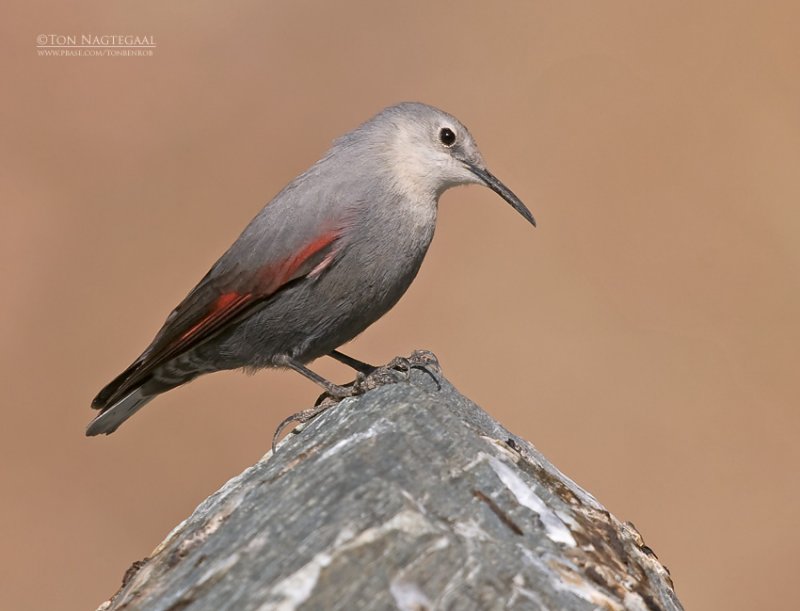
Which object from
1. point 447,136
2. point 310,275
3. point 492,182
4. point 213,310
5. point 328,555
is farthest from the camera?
point 492,182

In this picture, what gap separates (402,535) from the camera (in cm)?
292

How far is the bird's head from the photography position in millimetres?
5562

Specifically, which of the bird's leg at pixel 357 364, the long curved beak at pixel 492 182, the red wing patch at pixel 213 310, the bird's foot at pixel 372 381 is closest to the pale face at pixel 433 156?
the long curved beak at pixel 492 182

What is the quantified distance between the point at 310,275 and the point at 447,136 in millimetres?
1366

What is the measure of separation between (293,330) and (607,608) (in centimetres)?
262

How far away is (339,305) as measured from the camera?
5.14 meters

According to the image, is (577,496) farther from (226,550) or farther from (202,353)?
(202,353)

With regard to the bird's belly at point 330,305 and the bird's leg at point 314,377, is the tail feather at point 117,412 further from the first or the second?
the bird's leg at point 314,377

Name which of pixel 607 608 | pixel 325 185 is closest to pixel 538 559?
pixel 607 608

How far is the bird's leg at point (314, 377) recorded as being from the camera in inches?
189

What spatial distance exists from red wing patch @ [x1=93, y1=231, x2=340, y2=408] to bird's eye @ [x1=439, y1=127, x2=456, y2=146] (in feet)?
3.69

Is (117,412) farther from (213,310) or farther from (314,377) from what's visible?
(314,377)

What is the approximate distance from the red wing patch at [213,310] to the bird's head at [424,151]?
2.23 feet

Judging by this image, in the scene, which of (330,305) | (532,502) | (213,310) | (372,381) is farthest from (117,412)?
(532,502)
